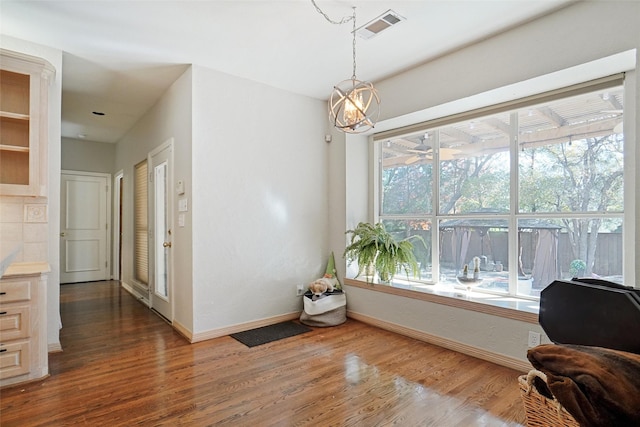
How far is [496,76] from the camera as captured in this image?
271 centimetres

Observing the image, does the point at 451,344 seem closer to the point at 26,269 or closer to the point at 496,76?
the point at 496,76

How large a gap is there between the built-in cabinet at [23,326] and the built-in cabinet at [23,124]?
72cm

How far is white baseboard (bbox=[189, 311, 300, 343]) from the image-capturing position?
126 inches

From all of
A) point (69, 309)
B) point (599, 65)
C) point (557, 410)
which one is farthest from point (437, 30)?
point (69, 309)

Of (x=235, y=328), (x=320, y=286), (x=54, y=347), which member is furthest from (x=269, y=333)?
(x=54, y=347)

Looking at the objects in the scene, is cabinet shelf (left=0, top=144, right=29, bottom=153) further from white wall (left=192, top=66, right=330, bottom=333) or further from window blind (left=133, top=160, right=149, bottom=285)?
window blind (left=133, top=160, right=149, bottom=285)

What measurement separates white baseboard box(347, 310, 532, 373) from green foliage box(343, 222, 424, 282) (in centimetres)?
49

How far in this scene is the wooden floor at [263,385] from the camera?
197 centimetres

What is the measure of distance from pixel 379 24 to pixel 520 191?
1881mm

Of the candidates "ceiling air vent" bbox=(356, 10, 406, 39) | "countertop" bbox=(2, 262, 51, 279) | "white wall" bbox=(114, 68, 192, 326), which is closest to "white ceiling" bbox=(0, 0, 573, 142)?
"ceiling air vent" bbox=(356, 10, 406, 39)

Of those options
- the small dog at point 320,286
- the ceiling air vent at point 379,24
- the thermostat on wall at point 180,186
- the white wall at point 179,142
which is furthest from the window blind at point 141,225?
the ceiling air vent at point 379,24

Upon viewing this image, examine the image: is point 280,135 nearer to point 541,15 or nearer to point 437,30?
point 437,30

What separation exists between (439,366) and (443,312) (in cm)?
56

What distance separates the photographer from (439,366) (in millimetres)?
2678
